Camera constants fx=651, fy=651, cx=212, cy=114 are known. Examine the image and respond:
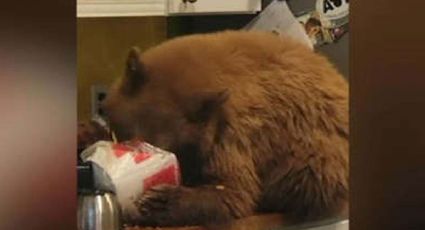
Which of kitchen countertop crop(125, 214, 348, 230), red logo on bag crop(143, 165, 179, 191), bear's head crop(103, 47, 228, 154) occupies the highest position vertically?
bear's head crop(103, 47, 228, 154)

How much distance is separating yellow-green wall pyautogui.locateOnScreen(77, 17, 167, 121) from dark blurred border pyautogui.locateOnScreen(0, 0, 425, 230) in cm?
66

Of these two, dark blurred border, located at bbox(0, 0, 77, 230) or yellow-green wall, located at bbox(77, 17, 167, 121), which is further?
yellow-green wall, located at bbox(77, 17, 167, 121)

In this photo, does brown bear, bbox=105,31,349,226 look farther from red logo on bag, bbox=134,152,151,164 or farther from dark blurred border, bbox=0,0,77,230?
dark blurred border, bbox=0,0,77,230

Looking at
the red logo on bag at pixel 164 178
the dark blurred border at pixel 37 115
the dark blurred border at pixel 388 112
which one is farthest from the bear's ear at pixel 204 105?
the dark blurred border at pixel 37 115

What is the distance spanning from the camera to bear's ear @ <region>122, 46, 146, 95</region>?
1.27 m

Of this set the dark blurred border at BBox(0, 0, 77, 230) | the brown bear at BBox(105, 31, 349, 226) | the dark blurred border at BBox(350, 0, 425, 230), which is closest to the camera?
the dark blurred border at BBox(0, 0, 77, 230)

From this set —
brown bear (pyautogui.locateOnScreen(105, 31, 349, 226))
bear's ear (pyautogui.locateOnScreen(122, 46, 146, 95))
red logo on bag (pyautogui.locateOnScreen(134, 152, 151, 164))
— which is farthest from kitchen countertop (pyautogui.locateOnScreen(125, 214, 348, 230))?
bear's ear (pyautogui.locateOnScreen(122, 46, 146, 95))

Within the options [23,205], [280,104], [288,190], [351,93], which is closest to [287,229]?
[288,190]

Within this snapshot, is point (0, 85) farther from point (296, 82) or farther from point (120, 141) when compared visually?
point (296, 82)

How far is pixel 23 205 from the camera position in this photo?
0.57 meters

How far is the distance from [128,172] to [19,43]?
1.92ft

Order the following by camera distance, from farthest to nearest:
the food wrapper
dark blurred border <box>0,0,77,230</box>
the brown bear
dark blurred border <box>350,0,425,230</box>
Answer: the brown bear, the food wrapper, dark blurred border <box>350,0,425,230</box>, dark blurred border <box>0,0,77,230</box>

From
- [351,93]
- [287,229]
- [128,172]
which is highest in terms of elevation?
[351,93]

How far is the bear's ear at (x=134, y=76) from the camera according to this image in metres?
1.27
